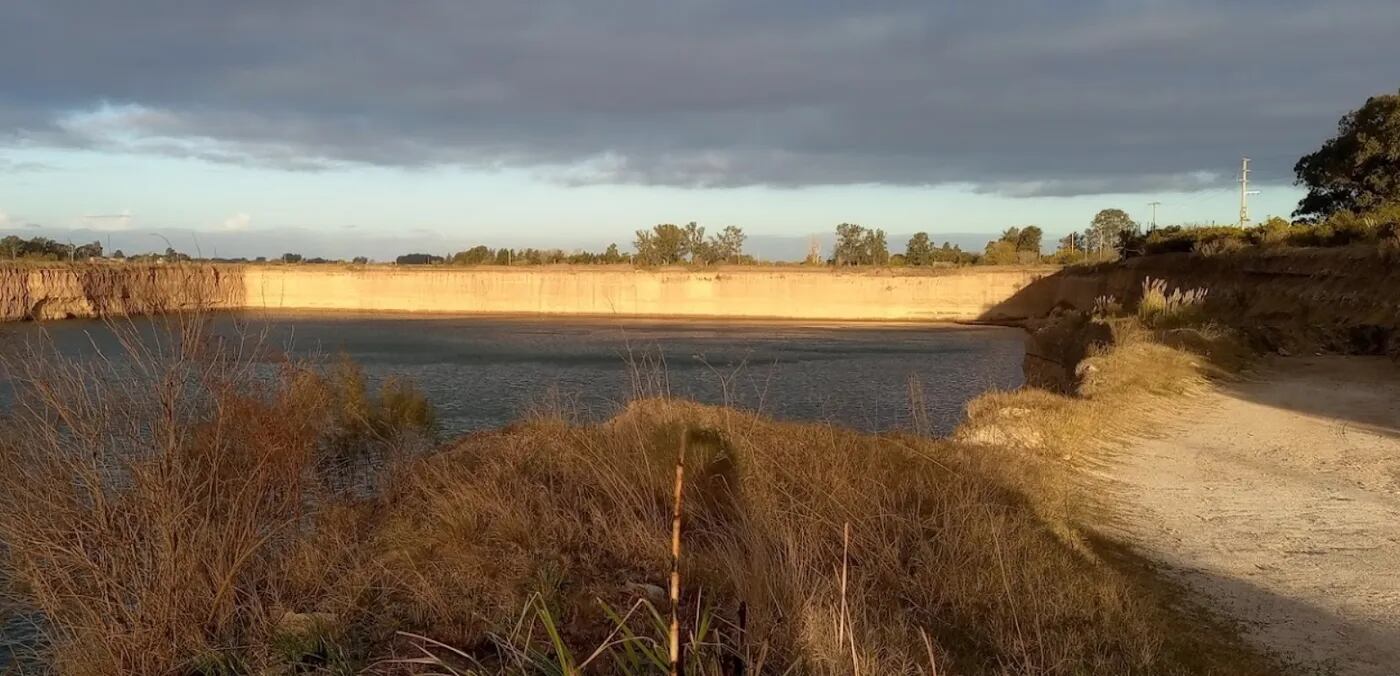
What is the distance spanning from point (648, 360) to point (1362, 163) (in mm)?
32517

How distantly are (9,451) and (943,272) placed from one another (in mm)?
61568

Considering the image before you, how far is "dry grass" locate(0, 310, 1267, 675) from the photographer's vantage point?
3777 millimetres

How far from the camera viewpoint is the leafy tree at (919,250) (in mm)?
82650

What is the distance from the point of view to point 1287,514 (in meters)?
6.21

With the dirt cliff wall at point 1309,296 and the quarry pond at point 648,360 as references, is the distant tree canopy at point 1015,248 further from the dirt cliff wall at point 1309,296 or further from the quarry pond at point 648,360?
the dirt cliff wall at point 1309,296

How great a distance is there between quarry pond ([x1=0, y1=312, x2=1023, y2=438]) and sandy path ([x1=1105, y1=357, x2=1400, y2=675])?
82.5 inches

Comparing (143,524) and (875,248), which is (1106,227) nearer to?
(875,248)

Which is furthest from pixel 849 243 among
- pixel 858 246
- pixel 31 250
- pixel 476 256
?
pixel 31 250

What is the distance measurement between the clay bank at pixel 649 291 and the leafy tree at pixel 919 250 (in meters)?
19.2

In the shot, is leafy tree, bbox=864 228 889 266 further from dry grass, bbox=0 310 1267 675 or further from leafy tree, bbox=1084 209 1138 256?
dry grass, bbox=0 310 1267 675

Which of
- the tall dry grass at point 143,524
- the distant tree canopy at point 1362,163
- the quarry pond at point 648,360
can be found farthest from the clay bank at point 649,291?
the tall dry grass at point 143,524

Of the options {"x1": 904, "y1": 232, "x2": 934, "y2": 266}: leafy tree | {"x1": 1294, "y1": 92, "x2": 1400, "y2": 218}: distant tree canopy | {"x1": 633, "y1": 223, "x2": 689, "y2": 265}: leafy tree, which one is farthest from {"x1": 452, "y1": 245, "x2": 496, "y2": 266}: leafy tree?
{"x1": 1294, "y1": 92, "x2": 1400, "y2": 218}: distant tree canopy

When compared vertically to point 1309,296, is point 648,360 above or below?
below

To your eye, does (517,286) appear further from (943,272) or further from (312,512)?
(312,512)
